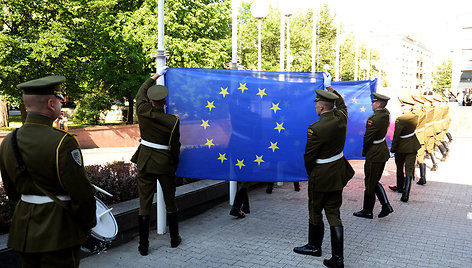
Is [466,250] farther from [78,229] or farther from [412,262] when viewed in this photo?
[78,229]

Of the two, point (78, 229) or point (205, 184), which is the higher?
point (78, 229)

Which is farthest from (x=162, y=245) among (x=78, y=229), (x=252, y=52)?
(x=252, y=52)

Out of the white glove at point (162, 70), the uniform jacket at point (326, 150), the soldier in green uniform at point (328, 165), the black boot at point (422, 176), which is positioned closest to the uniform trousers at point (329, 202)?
the soldier in green uniform at point (328, 165)

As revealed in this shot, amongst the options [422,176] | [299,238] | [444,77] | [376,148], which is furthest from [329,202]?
[444,77]

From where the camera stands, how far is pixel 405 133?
8.48 m

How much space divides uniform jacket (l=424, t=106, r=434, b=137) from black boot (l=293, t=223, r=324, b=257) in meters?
6.59

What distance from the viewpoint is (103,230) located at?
3.60 metres

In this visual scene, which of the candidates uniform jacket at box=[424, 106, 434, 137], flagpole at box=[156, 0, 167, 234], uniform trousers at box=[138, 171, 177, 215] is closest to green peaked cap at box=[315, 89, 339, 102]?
uniform trousers at box=[138, 171, 177, 215]

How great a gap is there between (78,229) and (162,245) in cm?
268

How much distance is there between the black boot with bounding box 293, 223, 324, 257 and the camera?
5285 millimetres

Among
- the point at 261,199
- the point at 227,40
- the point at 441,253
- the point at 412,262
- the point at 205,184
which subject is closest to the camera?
the point at 412,262

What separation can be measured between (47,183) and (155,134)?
2391 mm

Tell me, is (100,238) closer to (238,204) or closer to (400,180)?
(238,204)

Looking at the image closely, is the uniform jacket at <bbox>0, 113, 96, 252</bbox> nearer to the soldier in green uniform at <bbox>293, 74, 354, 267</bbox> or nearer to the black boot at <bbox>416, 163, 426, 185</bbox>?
Result: the soldier in green uniform at <bbox>293, 74, 354, 267</bbox>
